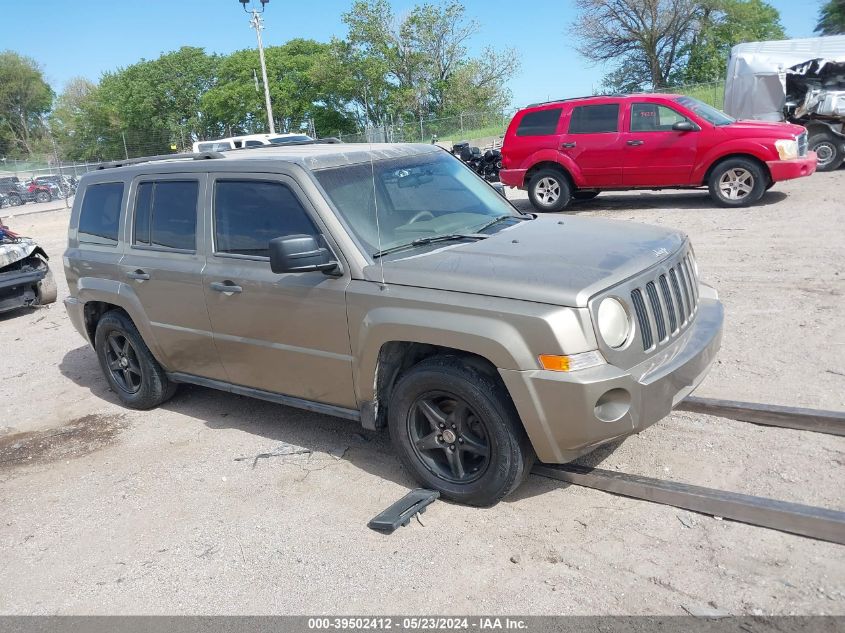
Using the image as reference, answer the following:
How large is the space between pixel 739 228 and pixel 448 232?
7.66 metres

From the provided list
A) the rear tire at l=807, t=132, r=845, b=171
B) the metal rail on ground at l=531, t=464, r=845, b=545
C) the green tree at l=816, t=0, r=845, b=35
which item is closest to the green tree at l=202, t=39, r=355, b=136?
the green tree at l=816, t=0, r=845, b=35

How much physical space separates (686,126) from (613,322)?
985 centimetres

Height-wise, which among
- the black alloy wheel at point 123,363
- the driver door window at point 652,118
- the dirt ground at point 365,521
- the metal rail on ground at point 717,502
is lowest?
the dirt ground at point 365,521

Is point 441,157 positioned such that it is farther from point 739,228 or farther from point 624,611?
point 739,228

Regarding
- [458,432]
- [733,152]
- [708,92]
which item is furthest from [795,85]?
[458,432]

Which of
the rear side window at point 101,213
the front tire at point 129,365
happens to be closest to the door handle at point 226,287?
the front tire at point 129,365

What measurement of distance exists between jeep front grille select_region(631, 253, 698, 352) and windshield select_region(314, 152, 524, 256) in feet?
3.78

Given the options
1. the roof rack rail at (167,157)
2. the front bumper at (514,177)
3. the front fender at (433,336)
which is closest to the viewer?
the front fender at (433,336)

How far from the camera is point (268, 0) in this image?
98.6 feet

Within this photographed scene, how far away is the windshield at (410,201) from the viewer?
4.39 metres

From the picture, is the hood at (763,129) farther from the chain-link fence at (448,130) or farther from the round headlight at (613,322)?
the chain-link fence at (448,130)

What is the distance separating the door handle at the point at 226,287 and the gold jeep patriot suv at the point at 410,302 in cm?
1

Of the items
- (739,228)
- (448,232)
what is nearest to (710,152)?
(739,228)

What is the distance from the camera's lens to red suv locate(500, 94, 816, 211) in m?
11.9
